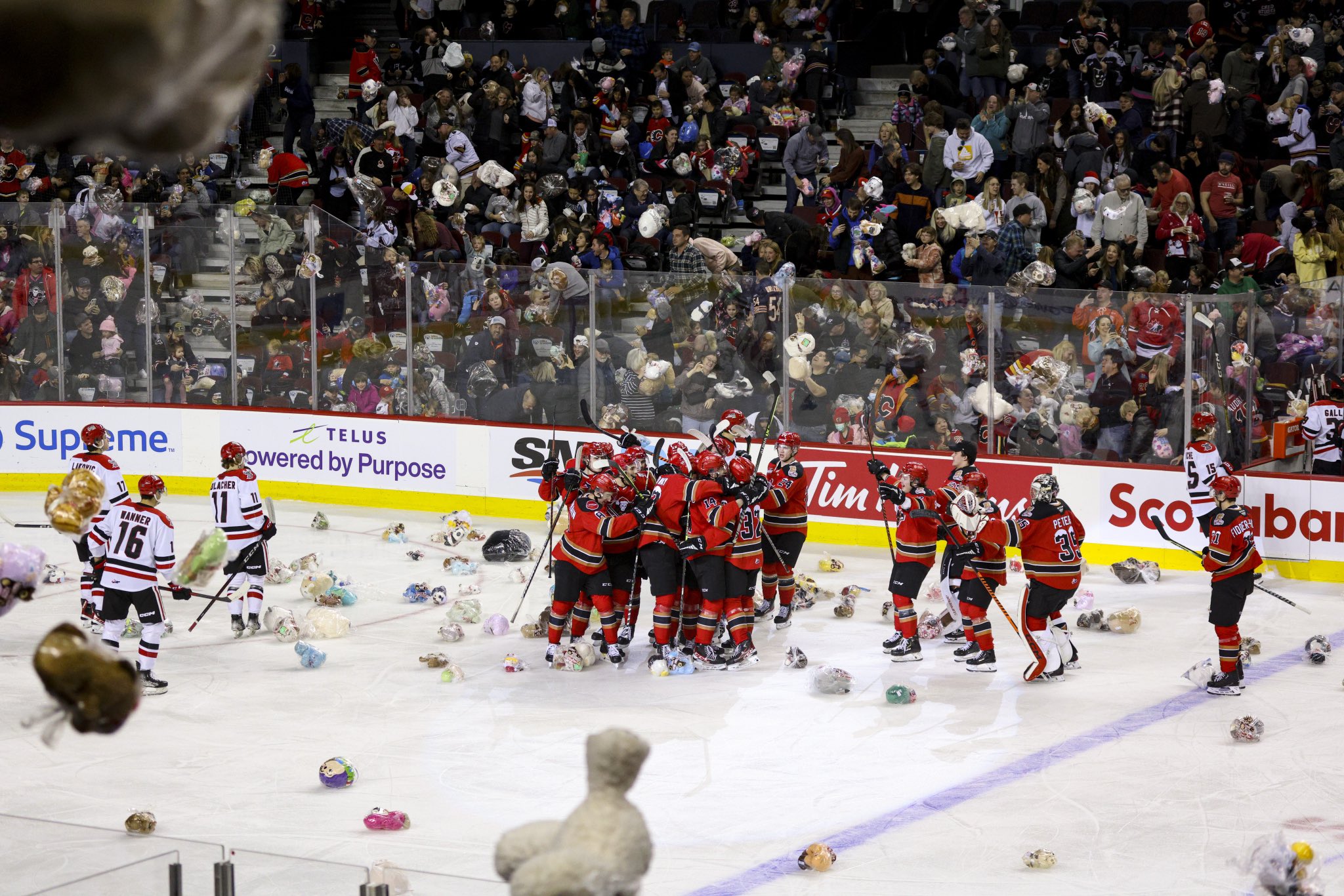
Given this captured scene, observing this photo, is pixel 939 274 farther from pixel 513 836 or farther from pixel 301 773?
pixel 513 836

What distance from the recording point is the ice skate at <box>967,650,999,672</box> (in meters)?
10.2

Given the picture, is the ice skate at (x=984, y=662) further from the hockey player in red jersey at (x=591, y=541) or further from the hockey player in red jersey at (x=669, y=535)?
the hockey player in red jersey at (x=591, y=541)

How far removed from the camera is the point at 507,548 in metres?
13.5

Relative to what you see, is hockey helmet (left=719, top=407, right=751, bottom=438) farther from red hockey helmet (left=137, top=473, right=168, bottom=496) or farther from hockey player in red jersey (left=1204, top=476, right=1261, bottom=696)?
red hockey helmet (left=137, top=473, right=168, bottom=496)

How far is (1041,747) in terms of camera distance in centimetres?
873

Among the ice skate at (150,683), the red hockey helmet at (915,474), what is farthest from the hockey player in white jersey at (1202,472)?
the ice skate at (150,683)

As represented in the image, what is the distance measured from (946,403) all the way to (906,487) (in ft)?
10.8

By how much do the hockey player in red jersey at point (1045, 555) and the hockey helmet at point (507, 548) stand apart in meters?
4.86

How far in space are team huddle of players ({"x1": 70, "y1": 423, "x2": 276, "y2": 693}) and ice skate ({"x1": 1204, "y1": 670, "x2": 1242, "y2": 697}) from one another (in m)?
5.69

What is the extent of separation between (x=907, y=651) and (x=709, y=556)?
5.01ft

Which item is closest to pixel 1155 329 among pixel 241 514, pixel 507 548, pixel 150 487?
pixel 507 548

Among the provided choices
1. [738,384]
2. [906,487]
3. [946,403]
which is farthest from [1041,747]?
[738,384]

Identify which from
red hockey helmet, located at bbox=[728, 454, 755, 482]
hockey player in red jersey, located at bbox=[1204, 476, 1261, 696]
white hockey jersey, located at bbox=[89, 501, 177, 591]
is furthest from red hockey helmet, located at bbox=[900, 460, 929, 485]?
white hockey jersey, located at bbox=[89, 501, 177, 591]

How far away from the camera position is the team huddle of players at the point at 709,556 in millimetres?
9375
